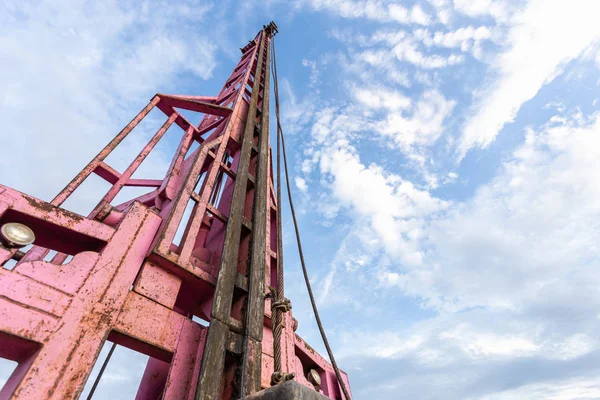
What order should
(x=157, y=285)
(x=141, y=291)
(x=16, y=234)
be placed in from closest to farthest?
(x=16, y=234)
(x=141, y=291)
(x=157, y=285)

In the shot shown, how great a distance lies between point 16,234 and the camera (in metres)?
1.97

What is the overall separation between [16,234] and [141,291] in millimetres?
854

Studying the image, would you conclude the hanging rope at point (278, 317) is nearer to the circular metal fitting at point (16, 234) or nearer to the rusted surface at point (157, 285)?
the rusted surface at point (157, 285)

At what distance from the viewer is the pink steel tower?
5.70ft

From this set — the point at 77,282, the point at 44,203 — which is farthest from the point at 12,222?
the point at 77,282

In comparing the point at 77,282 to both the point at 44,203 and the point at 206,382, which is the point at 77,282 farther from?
the point at 206,382

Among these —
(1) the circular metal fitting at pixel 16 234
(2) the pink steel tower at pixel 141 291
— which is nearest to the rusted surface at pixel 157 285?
(2) the pink steel tower at pixel 141 291

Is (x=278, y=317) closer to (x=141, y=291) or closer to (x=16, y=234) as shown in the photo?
(x=141, y=291)

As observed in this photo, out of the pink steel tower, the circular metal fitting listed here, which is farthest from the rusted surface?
the circular metal fitting

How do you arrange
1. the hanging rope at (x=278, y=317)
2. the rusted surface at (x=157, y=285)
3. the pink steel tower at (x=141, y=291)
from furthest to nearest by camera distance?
the rusted surface at (x=157, y=285) → the hanging rope at (x=278, y=317) → the pink steel tower at (x=141, y=291)

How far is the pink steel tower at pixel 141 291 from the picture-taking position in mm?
1737

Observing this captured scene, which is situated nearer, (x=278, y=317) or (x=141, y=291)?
(x=141, y=291)

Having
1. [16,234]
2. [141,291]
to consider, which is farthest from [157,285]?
[16,234]

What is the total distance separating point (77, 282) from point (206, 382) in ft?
3.56
